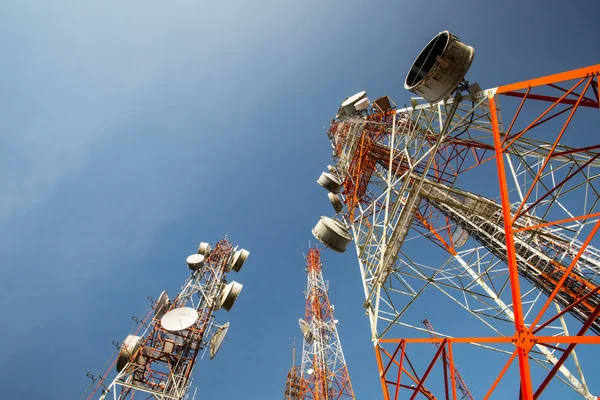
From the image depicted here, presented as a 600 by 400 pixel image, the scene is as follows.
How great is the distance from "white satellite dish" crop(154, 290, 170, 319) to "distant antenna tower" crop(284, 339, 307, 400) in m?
11.9

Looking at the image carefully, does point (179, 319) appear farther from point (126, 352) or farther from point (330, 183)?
point (330, 183)

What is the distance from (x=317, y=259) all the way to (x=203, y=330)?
54.5 feet

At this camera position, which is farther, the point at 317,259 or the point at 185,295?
the point at 317,259

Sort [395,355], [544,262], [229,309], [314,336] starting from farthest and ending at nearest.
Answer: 1. [314,336]
2. [229,309]
3. [544,262]
4. [395,355]

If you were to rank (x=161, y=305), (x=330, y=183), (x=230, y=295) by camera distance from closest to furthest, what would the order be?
1. (x=161, y=305)
2. (x=230, y=295)
3. (x=330, y=183)

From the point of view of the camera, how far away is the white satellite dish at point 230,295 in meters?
17.6

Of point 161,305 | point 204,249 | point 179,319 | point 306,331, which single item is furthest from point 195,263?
point 306,331

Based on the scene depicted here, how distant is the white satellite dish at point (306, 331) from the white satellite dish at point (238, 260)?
27.5 feet

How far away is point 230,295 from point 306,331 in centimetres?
1014

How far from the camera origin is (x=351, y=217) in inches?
569

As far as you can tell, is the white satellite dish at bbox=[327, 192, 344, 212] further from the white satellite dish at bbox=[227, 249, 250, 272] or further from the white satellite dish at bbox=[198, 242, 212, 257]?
the white satellite dish at bbox=[198, 242, 212, 257]

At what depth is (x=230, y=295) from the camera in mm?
17578

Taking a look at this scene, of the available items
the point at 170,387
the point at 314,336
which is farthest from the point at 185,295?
the point at 314,336

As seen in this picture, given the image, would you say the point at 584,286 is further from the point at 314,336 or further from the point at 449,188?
the point at 314,336
